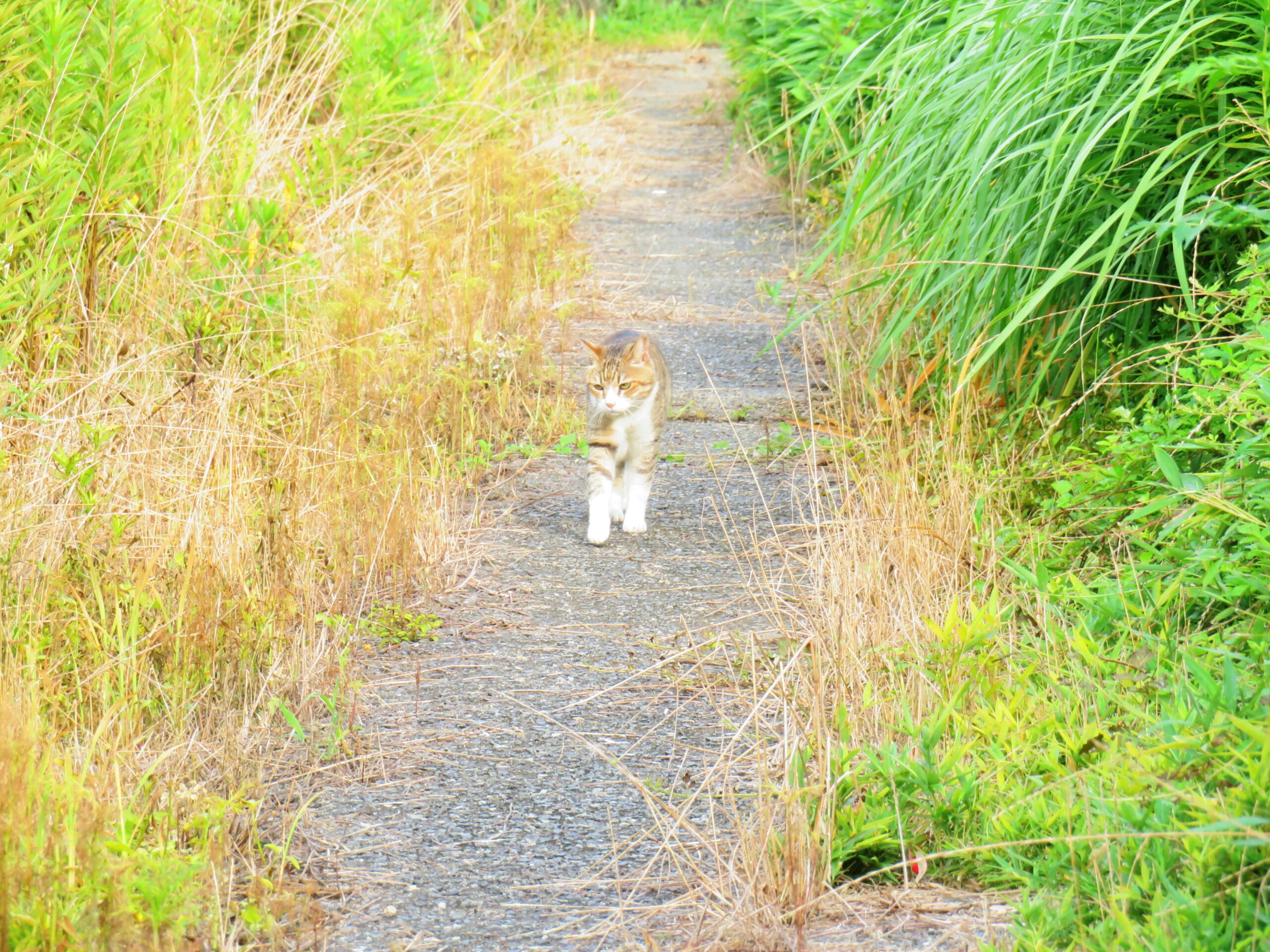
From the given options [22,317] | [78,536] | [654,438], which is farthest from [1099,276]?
[22,317]

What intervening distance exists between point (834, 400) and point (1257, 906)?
10.6 feet

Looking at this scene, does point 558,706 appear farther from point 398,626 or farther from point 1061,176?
point 1061,176

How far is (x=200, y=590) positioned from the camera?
9.26ft

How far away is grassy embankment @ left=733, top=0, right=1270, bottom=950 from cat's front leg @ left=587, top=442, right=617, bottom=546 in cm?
78

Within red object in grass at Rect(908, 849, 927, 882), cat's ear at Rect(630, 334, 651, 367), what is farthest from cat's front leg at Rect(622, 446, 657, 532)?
red object in grass at Rect(908, 849, 927, 882)

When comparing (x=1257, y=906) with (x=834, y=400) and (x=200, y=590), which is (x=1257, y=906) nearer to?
(x=200, y=590)

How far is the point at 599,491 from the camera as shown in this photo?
3.96 meters

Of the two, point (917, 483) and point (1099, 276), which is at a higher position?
point (1099, 276)

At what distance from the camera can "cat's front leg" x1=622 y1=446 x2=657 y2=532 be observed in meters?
4.07

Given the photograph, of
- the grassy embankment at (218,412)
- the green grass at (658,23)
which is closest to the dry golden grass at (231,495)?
the grassy embankment at (218,412)

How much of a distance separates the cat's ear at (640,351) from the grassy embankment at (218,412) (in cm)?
72

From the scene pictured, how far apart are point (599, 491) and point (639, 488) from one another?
173 mm

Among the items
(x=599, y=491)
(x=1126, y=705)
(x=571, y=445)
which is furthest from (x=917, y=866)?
(x=571, y=445)

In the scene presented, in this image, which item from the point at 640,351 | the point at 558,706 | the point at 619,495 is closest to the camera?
the point at 558,706
